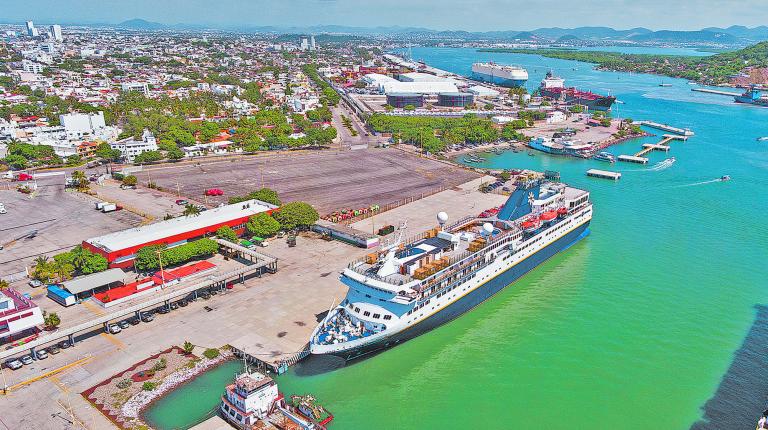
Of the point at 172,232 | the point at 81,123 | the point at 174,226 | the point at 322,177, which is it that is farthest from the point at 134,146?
the point at 172,232

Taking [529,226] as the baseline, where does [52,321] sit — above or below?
below

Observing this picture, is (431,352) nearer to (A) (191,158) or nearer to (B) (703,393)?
(B) (703,393)

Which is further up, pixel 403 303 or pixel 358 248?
pixel 403 303

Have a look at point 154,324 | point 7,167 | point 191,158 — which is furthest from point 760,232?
point 7,167

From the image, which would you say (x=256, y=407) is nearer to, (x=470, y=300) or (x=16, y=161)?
(x=470, y=300)

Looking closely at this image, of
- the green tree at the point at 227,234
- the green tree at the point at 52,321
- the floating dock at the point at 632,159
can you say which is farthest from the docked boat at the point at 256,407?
the floating dock at the point at 632,159

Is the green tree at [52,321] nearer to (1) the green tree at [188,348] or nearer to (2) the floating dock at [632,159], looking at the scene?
(1) the green tree at [188,348]
